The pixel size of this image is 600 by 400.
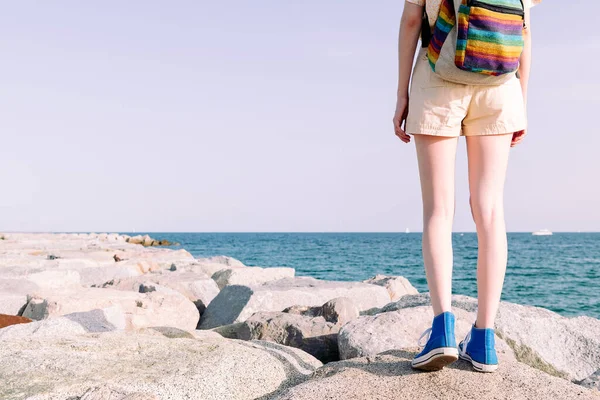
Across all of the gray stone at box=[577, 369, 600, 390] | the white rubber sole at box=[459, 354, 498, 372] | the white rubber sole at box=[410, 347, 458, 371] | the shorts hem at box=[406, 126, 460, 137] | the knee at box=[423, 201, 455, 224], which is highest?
the shorts hem at box=[406, 126, 460, 137]

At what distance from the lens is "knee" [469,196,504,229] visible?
2734 mm

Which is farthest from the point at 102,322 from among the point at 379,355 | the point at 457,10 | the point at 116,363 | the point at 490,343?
the point at 457,10

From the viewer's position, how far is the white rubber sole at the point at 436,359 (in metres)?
2.62

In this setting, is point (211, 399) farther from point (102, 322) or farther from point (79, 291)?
point (79, 291)

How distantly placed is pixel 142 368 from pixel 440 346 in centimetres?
159

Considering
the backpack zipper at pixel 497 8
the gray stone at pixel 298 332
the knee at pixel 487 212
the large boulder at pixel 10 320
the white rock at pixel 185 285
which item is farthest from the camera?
the white rock at pixel 185 285

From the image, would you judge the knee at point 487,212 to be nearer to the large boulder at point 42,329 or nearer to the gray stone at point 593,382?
the gray stone at point 593,382

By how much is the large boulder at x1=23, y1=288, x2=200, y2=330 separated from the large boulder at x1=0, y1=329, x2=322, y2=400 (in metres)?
1.79

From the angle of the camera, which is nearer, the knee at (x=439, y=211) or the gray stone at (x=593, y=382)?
the knee at (x=439, y=211)

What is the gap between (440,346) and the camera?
8.63 feet

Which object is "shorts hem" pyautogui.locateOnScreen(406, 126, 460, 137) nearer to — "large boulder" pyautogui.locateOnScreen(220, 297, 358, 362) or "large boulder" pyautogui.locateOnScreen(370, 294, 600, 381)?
"large boulder" pyautogui.locateOnScreen(370, 294, 600, 381)

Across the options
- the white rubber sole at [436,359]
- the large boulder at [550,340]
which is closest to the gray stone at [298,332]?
the large boulder at [550,340]

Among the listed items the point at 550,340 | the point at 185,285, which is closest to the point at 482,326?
the point at 550,340

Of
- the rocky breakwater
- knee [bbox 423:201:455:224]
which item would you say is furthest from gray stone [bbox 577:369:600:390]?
knee [bbox 423:201:455:224]
